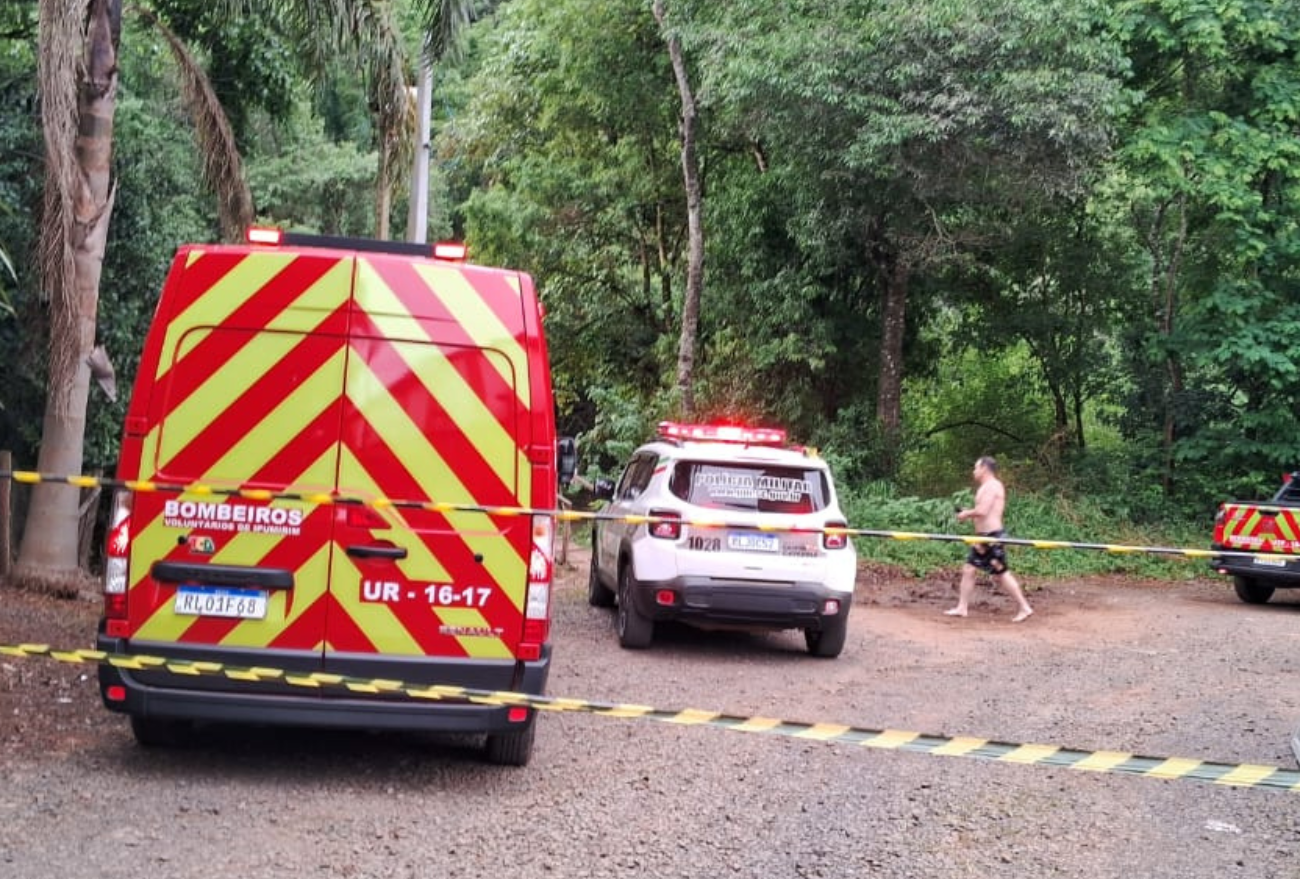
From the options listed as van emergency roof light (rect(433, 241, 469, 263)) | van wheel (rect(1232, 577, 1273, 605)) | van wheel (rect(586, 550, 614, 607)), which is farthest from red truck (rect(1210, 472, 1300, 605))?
van emergency roof light (rect(433, 241, 469, 263))

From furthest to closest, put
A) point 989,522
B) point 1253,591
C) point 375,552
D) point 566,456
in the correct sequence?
point 1253,591
point 989,522
point 566,456
point 375,552

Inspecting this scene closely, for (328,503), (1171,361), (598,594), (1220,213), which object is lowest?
(598,594)

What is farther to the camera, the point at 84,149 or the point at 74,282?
the point at 84,149

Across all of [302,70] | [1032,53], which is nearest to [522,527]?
[302,70]

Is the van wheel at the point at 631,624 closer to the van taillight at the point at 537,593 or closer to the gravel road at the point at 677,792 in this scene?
the gravel road at the point at 677,792

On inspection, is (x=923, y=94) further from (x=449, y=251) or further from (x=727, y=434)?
(x=449, y=251)

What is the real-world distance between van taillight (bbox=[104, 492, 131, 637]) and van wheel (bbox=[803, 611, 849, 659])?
19.3 ft

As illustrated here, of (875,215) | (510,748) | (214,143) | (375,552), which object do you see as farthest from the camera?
(875,215)

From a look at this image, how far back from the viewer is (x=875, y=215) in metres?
21.0

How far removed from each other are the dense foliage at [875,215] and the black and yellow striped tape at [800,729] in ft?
26.2

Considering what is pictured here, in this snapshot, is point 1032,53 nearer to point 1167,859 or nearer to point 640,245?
point 640,245

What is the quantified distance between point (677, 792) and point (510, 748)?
844mm

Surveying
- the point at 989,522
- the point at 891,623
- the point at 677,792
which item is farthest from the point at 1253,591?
the point at 677,792

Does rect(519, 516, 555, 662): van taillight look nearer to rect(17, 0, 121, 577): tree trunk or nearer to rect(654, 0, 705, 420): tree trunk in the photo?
rect(17, 0, 121, 577): tree trunk
